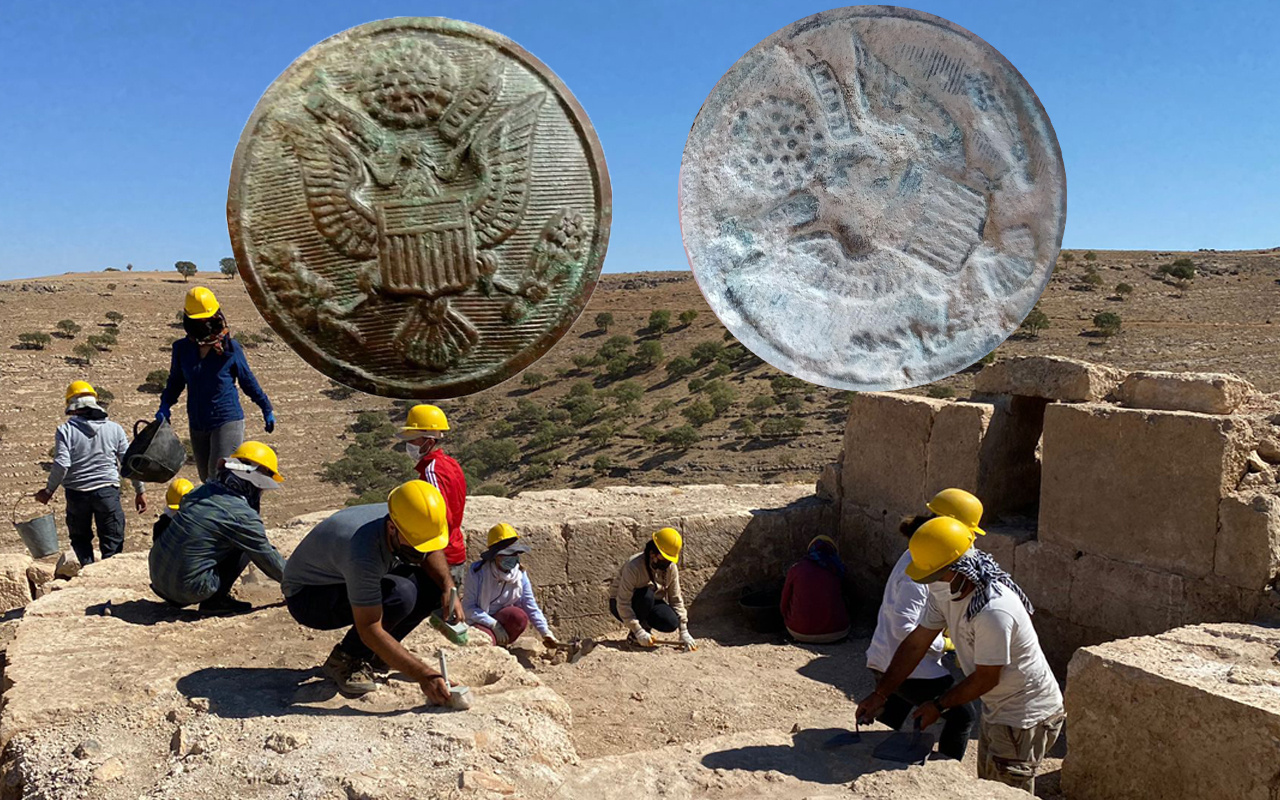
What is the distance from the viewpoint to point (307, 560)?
161 inches

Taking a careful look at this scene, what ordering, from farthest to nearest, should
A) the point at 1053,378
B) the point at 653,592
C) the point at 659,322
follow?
the point at 659,322 < the point at 653,592 < the point at 1053,378

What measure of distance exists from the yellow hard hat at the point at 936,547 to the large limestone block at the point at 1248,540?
233cm

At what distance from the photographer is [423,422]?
5.01 metres

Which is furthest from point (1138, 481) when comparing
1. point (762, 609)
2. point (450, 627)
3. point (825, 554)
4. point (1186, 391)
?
point (450, 627)

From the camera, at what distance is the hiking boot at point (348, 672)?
12.9ft

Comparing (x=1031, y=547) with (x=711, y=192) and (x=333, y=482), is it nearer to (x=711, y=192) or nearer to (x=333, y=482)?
(x=711, y=192)

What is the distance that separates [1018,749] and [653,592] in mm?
3178

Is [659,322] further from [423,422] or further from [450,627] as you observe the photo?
[450,627]

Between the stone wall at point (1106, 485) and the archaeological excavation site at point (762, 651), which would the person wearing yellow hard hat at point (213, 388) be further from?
the stone wall at point (1106, 485)

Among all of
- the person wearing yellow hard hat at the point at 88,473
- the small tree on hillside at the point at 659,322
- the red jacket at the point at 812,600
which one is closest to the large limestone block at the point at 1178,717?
the red jacket at the point at 812,600

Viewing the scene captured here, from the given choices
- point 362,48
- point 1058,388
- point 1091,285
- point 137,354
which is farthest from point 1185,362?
point 137,354

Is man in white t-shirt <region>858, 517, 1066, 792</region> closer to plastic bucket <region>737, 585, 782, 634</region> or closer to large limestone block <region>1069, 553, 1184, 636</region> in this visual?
large limestone block <region>1069, 553, 1184, 636</region>

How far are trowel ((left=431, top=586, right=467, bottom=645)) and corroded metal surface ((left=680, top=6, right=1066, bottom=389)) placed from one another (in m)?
1.96

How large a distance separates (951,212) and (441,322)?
267 cm
